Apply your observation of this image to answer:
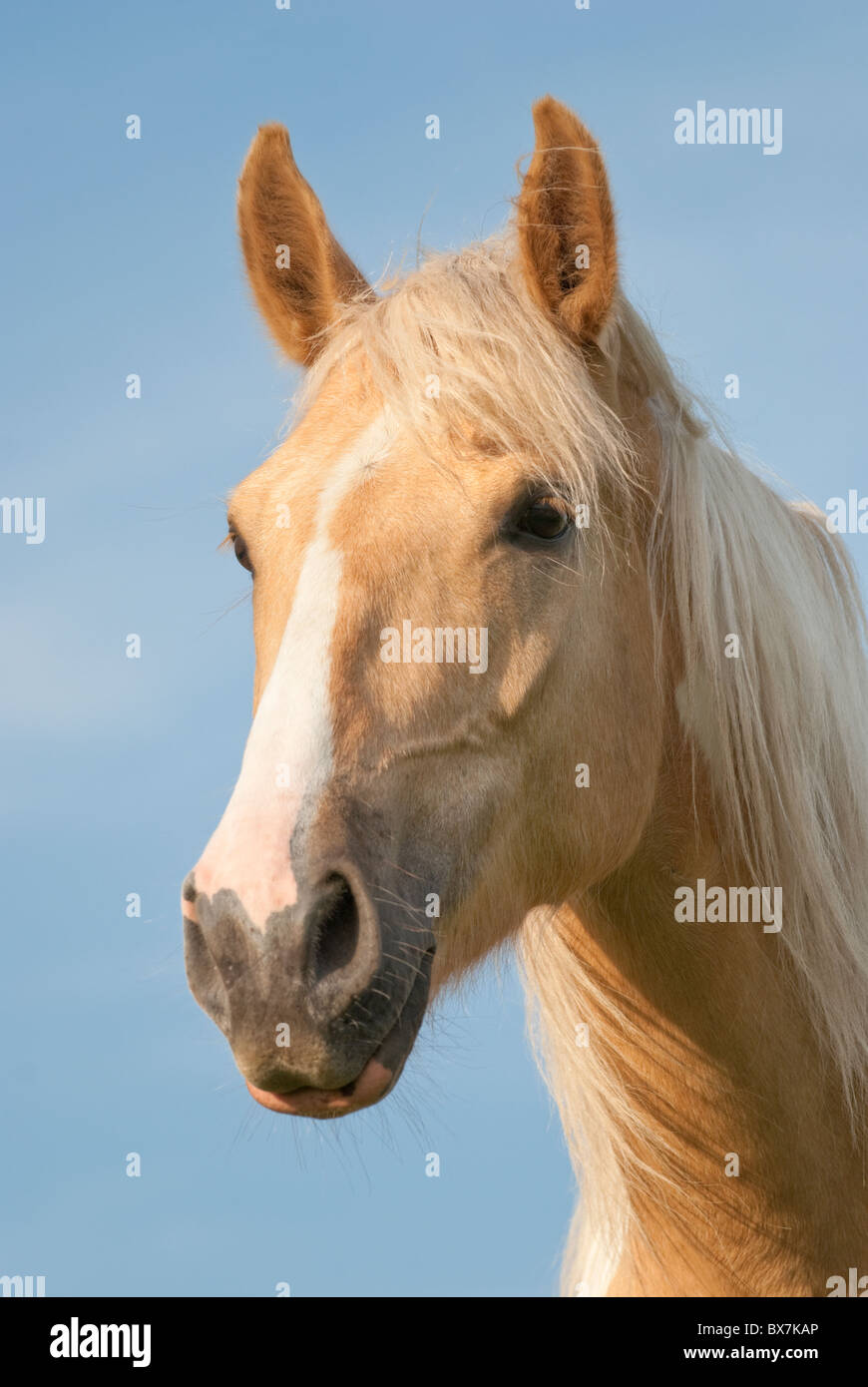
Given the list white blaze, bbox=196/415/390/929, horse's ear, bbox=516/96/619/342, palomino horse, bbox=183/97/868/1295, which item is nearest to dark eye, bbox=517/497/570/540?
palomino horse, bbox=183/97/868/1295

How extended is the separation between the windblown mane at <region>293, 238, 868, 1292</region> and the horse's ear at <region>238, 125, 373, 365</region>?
1.00 ft

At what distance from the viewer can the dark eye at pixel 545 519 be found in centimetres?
379

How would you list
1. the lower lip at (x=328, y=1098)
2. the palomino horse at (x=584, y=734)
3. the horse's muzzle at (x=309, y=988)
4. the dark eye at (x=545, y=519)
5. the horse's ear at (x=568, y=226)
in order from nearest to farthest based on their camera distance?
the horse's muzzle at (x=309, y=988)
the lower lip at (x=328, y=1098)
the palomino horse at (x=584, y=734)
the dark eye at (x=545, y=519)
the horse's ear at (x=568, y=226)

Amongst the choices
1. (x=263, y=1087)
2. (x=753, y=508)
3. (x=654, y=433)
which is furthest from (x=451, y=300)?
(x=263, y=1087)

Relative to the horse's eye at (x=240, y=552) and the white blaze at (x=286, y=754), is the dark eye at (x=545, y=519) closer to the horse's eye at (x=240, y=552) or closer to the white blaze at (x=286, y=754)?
the white blaze at (x=286, y=754)

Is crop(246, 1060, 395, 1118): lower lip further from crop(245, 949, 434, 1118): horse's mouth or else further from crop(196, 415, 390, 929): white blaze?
crop(196, 415, 390, 929): white blaze

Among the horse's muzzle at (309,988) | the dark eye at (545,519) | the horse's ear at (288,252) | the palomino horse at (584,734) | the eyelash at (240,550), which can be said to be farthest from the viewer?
the horse's ear at (288,252)

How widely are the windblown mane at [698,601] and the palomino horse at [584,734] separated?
11 millimetres

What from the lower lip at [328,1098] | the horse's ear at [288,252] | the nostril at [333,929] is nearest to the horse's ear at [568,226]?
the horse's ear at [288,252]

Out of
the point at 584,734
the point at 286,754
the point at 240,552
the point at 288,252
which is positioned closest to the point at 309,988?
the point at 286,754

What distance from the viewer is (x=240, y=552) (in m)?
4.25

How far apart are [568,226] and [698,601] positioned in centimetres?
119

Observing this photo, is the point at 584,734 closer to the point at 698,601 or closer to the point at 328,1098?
the point at 698,601

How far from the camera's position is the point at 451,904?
141 inches
